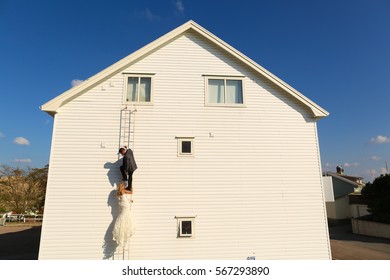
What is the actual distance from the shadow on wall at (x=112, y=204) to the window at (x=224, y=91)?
515cm

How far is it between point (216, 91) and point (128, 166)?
530 centimetres

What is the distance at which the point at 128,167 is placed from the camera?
891 centimetres

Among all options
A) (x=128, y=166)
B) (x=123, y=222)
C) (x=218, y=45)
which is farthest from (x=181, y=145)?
(x=218, y=45)

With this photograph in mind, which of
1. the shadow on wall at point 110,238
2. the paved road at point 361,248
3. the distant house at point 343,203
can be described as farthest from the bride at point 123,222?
the distant house at point 343,203

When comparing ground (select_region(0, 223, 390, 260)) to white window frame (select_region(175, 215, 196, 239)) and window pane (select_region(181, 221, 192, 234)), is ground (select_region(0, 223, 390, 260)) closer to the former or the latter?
white window frame (select_region(175, 215, 196, 239))

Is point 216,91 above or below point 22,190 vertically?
above

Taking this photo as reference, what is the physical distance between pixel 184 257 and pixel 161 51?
9195 millimetres

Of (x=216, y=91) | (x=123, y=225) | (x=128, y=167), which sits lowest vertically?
(x=123, y=225)

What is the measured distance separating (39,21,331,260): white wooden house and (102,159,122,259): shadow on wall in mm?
40

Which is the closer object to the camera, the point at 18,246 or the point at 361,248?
the point at 18,246

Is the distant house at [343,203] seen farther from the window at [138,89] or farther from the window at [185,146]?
the window at [138,89]

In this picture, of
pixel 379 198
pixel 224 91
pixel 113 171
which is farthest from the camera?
pixel 379 198

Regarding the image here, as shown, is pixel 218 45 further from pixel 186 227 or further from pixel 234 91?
pixel 186 227

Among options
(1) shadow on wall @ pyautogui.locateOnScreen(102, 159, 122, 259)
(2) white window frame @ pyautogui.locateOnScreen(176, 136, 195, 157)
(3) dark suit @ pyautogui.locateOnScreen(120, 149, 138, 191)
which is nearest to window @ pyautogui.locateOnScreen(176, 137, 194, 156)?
(2) white window frame @ pyautogui.locateOnScreen(176, 136, 195, 157)
